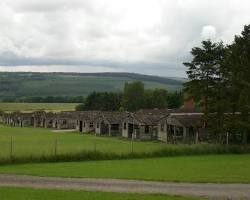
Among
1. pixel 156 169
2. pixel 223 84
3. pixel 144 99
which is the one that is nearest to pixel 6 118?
pixel 144 99

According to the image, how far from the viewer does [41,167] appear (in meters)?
35.0

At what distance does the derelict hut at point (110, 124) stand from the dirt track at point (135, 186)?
68677 millimetres

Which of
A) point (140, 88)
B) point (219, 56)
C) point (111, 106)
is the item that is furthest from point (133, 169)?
point (111, 106)

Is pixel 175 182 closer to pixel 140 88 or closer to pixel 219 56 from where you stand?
pixel 219 56

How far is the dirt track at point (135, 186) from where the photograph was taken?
2408 cm

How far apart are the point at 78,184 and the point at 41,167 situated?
8.83m

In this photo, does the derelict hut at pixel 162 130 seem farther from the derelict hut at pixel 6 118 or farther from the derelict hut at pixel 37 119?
the derelict hut at pixel 6 118

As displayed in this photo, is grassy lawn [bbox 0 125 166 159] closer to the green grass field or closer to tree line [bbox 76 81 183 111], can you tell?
the green grass field

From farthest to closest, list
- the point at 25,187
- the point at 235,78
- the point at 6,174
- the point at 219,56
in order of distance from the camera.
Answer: the point at 219,56, the point at 235,78, the point at 6,174, the point at 25,187

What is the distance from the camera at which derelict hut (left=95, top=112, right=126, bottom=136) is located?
98938 millimetres

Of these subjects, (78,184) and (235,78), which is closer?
(78,184)

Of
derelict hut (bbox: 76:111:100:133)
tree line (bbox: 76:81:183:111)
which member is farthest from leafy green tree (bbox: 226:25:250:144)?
tree line (bbox: 76:81:183:111)

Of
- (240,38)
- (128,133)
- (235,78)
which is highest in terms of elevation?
(240,38)

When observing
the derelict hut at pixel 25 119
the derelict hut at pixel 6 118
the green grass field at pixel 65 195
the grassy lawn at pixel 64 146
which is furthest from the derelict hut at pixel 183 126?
the derelict hut at pixel 6 118
